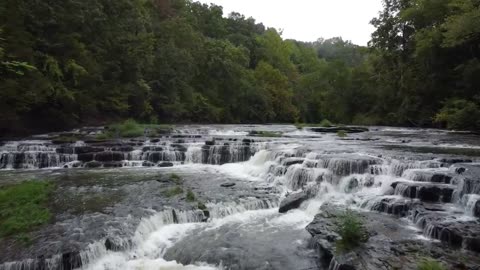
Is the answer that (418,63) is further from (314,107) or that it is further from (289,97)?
(314,107)

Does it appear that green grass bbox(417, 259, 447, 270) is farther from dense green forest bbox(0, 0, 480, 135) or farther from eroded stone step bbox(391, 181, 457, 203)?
dense green forest bbox(0, 0, 480, 135)

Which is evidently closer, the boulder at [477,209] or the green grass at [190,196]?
the boulder at [477,209]

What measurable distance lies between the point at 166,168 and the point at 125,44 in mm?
20548

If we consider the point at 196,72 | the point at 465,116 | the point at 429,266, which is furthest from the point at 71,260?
the point at 196,72

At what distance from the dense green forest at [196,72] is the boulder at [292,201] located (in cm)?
834

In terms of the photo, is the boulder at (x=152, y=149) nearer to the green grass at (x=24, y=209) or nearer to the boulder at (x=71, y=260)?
the green grass at (x=24, y=209)

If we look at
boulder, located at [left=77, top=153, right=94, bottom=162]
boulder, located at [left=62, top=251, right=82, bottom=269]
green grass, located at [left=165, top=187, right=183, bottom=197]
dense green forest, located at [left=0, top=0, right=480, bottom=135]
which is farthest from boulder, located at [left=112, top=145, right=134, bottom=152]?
boulder, located at [left=62, top=251, right=82, bottom=269]

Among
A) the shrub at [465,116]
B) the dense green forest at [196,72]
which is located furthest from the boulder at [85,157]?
the shrub at [465,116]

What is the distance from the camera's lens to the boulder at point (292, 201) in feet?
36.4

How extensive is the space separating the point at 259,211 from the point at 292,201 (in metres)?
1.00

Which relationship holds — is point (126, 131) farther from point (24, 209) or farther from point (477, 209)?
point (477, 209)

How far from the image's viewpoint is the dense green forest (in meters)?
23.5

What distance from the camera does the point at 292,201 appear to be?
11.2 meters

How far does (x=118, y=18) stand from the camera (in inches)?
1374
